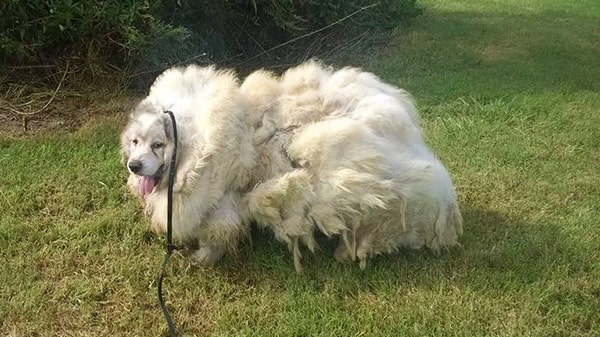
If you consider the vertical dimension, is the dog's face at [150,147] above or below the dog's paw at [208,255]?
above

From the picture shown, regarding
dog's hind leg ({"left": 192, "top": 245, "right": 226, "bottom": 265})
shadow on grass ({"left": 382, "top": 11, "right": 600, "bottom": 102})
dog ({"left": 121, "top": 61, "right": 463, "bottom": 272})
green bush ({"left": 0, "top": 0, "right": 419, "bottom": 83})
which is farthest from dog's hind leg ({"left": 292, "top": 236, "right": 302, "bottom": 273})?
shadow on grass ({"left": 382, "top": 11, "right": 600, "bottom": 102})

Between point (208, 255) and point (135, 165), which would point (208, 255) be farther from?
point (135, 165)

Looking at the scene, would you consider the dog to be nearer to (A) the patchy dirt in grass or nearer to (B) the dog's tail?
(B) the dog's tail

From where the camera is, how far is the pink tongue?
3287 mm

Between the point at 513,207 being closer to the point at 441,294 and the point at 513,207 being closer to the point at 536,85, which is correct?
the point at 441,294

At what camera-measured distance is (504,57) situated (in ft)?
21.7

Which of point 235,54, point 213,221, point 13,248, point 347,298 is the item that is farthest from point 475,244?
point 235,54

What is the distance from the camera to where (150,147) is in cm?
322

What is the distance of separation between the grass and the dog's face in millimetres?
510

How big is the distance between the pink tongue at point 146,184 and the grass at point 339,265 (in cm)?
37

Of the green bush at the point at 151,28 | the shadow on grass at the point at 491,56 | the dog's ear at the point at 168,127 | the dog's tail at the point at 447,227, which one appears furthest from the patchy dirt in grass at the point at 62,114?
the dog's tail at the point at 447,227

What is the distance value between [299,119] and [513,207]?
4.94ft

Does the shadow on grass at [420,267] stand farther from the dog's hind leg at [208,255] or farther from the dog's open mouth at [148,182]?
the dog's open mouth at [148,182]

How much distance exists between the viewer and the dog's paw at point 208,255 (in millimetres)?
3398
